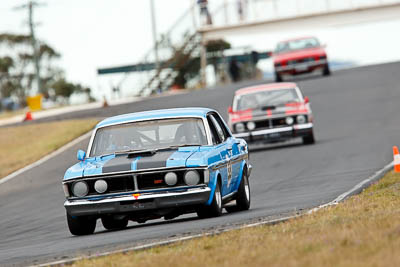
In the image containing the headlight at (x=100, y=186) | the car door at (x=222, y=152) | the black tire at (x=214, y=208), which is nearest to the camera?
the headlight at (x=100, y=186)

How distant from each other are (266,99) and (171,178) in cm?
1451

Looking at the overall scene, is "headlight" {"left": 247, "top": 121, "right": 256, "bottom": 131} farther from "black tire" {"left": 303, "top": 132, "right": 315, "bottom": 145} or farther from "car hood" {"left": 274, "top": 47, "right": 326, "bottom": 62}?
"car hood" {"left": 274, "top": 47, "right": 326, "bottom": 62}

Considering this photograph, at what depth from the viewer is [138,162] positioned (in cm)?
1228

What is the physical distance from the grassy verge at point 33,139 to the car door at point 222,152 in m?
15.1

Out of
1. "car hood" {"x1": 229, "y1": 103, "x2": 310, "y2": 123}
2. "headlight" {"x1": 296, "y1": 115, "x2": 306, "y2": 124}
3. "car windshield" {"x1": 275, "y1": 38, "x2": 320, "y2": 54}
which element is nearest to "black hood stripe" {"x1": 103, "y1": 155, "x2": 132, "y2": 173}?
"car hood" {"x1": 229, "y1": 103, "x2": 310, "y2": 123}

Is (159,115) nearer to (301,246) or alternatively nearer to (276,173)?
(301,246)

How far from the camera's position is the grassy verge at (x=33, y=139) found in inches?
1220

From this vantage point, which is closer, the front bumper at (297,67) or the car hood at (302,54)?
the car hood at (302,54)

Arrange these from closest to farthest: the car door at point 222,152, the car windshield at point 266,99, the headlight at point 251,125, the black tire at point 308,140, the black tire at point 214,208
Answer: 1. the black tire at point 214,208
2. the car door at point 222,152
3. the headlight at point 251,125
4. the car windshield at point 266,99
5. the black tire at point 308,140

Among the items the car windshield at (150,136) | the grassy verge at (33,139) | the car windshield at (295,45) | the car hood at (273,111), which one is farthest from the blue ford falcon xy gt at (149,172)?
the car windshield at (295,45)

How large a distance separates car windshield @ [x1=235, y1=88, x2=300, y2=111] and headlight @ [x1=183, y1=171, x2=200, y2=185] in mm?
14172

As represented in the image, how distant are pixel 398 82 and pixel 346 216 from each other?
3041 cm

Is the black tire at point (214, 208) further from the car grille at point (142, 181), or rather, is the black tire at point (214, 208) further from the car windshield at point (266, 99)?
the car windshield at point (266, 99)

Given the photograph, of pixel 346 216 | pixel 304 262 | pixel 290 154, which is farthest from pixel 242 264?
pixel 290 154
